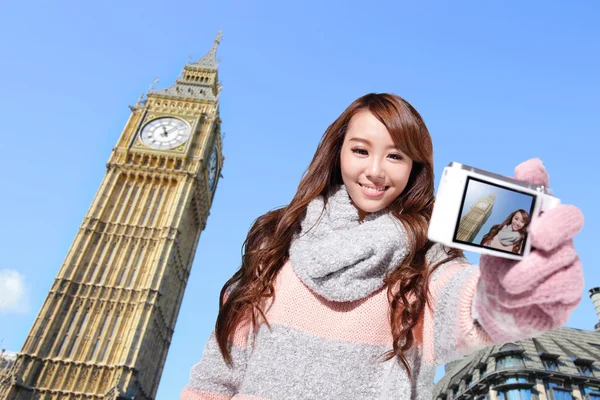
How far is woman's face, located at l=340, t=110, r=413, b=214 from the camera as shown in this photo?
2344 millimetres

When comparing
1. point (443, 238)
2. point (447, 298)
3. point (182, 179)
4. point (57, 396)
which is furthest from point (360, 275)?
point (182, 179)

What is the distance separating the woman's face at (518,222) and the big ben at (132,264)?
94.5 ft

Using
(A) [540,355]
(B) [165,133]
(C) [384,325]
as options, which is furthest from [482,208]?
(B) [165,133]

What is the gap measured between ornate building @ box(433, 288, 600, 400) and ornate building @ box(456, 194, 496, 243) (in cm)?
2985

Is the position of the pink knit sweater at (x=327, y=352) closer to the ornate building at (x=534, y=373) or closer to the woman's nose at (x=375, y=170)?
the woman's nose at (x=375, y=170)

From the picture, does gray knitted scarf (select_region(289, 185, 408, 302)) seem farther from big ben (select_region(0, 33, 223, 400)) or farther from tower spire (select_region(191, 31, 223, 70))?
tower spire (select_region(191, 31, 223, 70))

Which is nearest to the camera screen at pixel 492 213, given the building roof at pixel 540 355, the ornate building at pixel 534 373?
the building roof at pixel 540 355

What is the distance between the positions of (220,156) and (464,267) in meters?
41.3

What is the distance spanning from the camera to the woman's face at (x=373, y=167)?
92.3 inches

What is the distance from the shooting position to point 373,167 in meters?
2.33

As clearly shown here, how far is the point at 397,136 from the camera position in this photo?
2307mm

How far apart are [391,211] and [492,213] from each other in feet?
3.18

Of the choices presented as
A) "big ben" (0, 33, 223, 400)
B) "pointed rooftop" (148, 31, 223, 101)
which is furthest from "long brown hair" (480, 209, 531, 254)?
"pointed rooftop" (148, 31, 223, 101)

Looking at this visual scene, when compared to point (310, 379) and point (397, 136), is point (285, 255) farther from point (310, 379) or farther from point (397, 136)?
point (397, 136)
